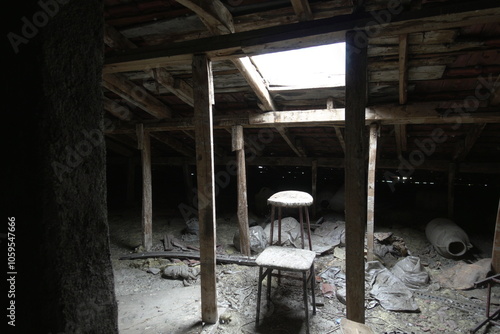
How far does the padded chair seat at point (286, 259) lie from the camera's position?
3.21m

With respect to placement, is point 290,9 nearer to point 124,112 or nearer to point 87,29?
point 87,29

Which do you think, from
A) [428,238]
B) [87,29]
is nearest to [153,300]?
[87,29]

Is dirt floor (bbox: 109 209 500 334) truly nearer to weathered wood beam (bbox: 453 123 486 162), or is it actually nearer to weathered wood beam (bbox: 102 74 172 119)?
weathered wood beam (bbox: 453 123 486 162)

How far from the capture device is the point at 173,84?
423cm

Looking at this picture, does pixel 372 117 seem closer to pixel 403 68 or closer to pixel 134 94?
pixel 403 68

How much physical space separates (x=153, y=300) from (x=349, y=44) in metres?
4.16

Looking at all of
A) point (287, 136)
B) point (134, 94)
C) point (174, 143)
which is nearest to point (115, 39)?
point (134, 94)

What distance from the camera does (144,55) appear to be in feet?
9.42

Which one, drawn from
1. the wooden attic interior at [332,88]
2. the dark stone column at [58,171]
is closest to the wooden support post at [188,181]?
the wooden attic interior at [332,88]

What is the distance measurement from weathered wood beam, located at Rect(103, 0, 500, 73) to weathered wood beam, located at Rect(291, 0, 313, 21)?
0.57ft

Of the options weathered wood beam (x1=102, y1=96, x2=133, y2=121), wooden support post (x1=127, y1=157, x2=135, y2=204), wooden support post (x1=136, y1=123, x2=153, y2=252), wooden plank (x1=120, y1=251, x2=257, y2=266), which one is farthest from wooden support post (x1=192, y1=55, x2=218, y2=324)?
wooden support post (x1=127, y1=157, x2=135, y2=204)

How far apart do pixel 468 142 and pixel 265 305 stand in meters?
4.83

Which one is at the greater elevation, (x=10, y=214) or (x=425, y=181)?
(x=10, y=214)

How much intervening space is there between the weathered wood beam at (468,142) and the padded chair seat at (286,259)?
3788 millimetres
